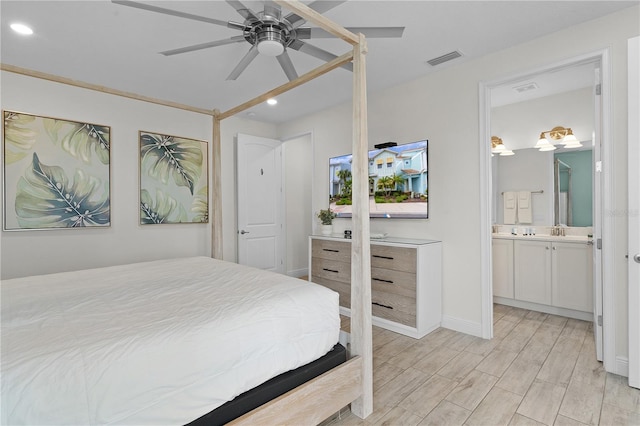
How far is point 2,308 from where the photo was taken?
1.58 metres

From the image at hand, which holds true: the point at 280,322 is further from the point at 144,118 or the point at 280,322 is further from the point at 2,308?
the point at 144,118

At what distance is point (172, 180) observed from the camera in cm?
400

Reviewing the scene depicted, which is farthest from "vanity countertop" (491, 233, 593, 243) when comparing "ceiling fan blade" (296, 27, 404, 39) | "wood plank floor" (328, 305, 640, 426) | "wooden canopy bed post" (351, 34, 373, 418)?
"ceiling fan blade" (296, 27, 404, 39)

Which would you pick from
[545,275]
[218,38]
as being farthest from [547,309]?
[218,38]

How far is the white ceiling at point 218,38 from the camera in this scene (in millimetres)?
2189

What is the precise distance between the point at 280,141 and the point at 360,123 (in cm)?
337

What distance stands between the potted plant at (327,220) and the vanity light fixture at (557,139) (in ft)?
8.95

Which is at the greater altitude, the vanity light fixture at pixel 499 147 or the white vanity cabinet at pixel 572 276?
the vanity light fixture at pixel 499 147

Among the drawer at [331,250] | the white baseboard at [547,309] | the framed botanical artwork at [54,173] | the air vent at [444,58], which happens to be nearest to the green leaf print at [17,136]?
the framed botanical artwork at [54,173]

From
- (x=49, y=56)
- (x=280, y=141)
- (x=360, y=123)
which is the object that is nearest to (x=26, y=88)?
(x=49, y=56)

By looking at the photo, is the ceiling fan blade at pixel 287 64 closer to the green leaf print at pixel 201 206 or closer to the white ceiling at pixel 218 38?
the white ceiling at pixel 218 38

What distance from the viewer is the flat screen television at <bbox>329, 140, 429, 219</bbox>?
3.43 m

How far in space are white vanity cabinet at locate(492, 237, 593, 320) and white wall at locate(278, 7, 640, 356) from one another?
114cm

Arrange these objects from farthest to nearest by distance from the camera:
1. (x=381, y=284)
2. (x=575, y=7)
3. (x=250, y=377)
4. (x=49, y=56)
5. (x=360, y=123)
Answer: (x=381, y=284) < (x=49, y=56) < (x=575, y=7) < (x=360, y=123) < (x=250, y=377)
